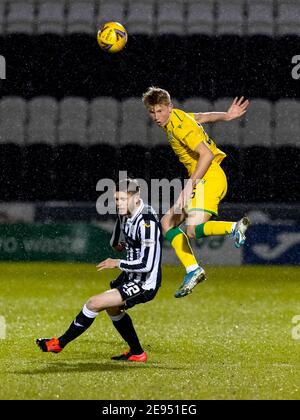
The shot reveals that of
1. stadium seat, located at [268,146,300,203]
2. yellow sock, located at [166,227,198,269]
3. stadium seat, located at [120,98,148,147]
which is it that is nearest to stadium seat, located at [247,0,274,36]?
stadium seat, located at [268,146,300,203]

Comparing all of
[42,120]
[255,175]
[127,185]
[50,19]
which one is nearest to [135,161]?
[42,120]

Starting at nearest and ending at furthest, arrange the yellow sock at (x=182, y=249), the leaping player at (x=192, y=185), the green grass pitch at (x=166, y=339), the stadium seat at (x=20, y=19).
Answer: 1. the green grass pitch at (x=166, y=339)
2. the leaping player at (x=192, y=185)
3. the yellow sock at (x=182, y=249)
4. the stadium seat at (x=20, y=19)

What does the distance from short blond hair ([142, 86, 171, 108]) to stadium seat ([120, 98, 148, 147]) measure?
41.7 ft

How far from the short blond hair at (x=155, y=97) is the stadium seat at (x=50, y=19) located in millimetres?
14562

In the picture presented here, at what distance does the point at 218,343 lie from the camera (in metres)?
10.5

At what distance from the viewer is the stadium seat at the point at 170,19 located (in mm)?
22359

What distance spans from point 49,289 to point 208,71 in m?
8.18

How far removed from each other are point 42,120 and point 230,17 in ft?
16.9

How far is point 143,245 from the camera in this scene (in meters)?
7.92

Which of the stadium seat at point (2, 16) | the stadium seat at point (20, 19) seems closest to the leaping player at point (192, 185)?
the stadium seat at point (20, 19)

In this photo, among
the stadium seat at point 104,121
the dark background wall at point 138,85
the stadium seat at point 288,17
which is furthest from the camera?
the stadium seat at point 288,17

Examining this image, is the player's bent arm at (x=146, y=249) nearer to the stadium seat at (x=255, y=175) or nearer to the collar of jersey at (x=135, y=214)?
the collar of jersey at (x=135, y=214)

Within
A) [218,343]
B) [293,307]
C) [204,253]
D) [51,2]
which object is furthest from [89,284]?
[51,2]

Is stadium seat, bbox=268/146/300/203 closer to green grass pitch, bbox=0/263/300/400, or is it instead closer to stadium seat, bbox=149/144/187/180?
stadium seat, bbox=149/144/187/180
